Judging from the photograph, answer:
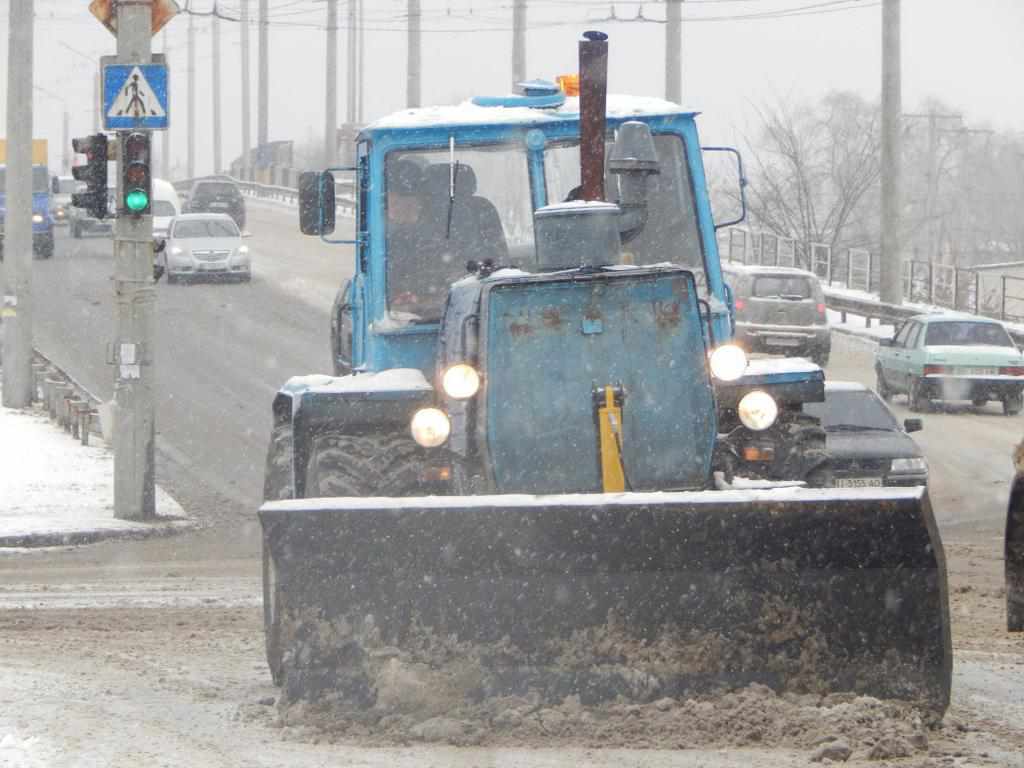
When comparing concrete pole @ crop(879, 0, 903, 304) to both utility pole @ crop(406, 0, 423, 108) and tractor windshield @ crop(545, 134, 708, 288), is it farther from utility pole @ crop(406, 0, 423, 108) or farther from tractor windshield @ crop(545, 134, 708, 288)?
tractor windshield @ crop(545, 134, 708, 288)

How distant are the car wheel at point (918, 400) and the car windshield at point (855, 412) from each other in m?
9.65

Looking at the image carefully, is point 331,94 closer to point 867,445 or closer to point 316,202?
point 867,445

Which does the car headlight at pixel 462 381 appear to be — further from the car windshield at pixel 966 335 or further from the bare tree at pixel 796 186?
the bare tree at pixel 796 186

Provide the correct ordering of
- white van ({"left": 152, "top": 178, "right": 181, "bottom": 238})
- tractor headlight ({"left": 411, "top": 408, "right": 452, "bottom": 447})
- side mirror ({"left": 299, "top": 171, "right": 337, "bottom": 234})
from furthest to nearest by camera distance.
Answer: white van ({"left": 152, "top": 178, "right": 181, "bottom": 238}), side mirror ({"left": 299, "top": 171, "right": 337, "bottom": 234}), tractor headlight ({"left": 411, "top": 408, "right": 452, "bottom": 447})

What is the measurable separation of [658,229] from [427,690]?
3.39 metres

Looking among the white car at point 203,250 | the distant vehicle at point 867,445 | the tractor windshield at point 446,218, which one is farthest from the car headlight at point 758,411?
the white car at point 203,250

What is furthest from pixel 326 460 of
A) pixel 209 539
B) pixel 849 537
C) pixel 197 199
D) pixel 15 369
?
pixel 197 199

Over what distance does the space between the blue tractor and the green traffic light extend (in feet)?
19.8

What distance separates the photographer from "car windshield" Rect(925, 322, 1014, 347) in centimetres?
2692

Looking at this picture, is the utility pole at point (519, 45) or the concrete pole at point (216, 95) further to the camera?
the concrete pole at point (216, 95)

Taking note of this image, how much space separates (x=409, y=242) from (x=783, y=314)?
72.4 feet

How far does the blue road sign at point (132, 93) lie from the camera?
15.9 meters

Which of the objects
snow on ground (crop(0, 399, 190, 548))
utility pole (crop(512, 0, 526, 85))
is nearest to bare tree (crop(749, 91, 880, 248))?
utility pole (crop(512, 0, 526, 85))

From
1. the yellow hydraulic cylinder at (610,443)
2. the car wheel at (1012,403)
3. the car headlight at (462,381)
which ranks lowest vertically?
the car wheel at (1012,403)
